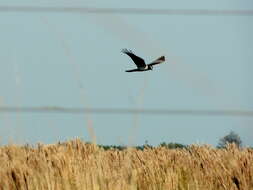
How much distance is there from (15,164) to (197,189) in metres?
1.41

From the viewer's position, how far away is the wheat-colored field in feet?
19.5

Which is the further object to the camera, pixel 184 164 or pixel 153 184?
pixel 184 164

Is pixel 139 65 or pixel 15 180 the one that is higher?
pixel 139 65

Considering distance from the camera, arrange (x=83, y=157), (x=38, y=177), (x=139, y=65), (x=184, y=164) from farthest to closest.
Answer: (x=184, y=164), (x=139, y=65), (x=83, y=157), (x=38, y=177)

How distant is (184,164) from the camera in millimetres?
7434

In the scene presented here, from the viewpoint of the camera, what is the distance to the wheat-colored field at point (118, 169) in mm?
5934

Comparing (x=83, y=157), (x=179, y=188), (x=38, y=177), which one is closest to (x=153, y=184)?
(x=179, y=188)

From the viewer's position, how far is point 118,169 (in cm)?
677

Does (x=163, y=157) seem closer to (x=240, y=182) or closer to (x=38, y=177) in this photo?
(x=240, y=182)

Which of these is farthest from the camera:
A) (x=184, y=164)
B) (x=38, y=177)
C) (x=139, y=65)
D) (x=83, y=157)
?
(x=184, y=164)

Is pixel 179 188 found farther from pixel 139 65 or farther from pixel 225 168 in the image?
pixel 139 65

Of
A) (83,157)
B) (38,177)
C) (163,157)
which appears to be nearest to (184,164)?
(163,157)

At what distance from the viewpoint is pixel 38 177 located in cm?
594

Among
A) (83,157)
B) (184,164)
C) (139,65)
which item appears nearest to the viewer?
(83,157)
